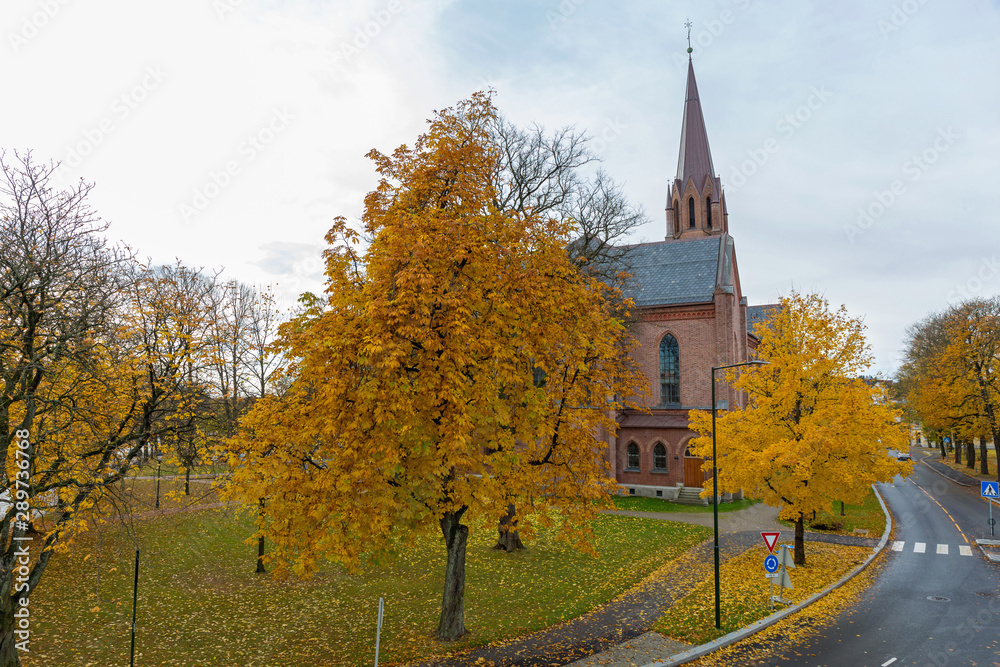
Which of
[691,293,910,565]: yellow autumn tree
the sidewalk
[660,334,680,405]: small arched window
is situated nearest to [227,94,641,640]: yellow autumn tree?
[691,293,910,565]: yellow autumn tree

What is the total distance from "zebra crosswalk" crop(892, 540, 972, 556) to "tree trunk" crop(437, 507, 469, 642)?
19528 millimetres

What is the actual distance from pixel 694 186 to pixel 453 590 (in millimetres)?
45122

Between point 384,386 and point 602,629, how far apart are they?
8435 mm

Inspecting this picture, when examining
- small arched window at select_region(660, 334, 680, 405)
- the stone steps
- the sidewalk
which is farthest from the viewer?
the sidewalk

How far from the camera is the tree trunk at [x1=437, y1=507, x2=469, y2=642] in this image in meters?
12.5

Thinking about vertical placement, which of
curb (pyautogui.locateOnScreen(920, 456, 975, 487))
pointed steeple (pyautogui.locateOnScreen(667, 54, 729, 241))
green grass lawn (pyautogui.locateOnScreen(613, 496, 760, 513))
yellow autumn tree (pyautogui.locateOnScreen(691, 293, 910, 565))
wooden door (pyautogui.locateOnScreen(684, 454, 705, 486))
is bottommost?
curb (pyautogui.locateOnScreen(920, 456, 975, 487))

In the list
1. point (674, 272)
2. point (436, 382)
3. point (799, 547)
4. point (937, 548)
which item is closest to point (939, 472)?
point (674, 272)

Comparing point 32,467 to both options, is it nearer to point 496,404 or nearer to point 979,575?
point 496,404

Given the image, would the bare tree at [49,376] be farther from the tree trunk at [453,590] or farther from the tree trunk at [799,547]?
the tree trunk at [799,547]

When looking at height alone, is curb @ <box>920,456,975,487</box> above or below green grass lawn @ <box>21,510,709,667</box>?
below

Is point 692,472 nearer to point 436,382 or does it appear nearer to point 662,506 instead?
point 662,506

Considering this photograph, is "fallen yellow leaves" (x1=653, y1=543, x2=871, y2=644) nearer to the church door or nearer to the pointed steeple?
the church door

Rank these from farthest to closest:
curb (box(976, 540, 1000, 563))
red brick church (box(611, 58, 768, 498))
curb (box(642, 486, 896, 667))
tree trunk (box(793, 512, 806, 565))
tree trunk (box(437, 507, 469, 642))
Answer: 1. red brick church (box(611, 58, 768, 498))
2. curb (box(976, 540, 1000, 563))
3. tree trunk (box(793, 512, 806, 565))
4. tree trunk (box(437, 507, 469, 642))
5. curb (box(642, 486, 896, 667))

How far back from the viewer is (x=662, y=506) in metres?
31.9
